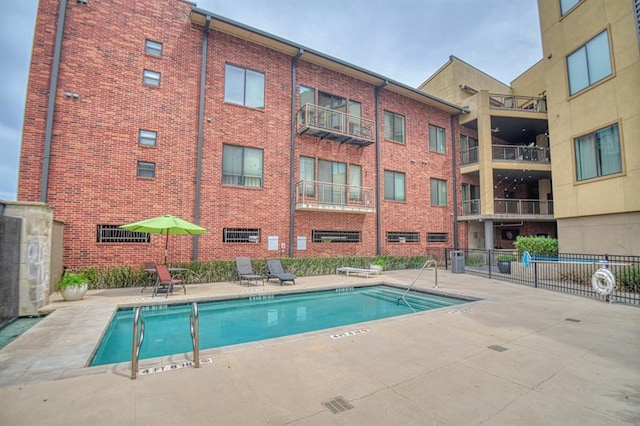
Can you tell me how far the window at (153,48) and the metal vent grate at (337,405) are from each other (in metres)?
12.5

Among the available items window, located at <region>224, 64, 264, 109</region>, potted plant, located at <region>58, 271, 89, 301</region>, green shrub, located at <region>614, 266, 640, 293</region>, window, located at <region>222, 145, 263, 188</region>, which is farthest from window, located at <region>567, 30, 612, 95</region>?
potted plant, located at <region>58, 271, 89, 301</region>

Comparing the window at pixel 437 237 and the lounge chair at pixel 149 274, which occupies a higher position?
the window at pixel 437 237

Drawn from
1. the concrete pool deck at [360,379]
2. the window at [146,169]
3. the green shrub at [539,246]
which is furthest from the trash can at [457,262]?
the window at [146,169]

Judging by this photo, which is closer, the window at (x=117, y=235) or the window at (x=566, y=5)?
the window at (x=117, y=235)

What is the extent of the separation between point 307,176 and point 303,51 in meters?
5.35

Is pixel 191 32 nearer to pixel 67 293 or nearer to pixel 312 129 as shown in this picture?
pixel 312 129

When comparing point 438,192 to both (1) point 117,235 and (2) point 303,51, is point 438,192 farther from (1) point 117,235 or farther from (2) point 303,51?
(1) point 117,235

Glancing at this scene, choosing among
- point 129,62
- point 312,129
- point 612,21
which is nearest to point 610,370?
point 312,129

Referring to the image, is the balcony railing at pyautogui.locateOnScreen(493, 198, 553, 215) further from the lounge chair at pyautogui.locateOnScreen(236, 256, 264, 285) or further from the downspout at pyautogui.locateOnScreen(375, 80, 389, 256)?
the lounge chair at pyautogui.locateOnScreen(236, 256, 264, 285)

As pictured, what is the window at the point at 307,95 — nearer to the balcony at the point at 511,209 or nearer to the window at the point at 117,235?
the window at the point at 117,235

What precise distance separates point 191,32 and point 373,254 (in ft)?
39.9

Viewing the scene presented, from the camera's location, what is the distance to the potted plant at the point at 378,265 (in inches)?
545

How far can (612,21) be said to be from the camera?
10.7m

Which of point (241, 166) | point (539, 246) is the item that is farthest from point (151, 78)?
point (539, 246)
